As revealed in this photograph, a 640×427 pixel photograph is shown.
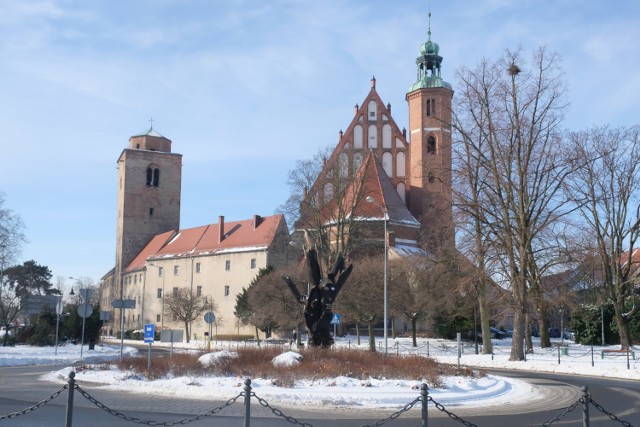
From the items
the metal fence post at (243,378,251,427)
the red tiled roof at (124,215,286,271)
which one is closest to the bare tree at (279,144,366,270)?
the red tiled roof at (124,215,286,271)

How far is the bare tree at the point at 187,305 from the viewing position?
6838cm

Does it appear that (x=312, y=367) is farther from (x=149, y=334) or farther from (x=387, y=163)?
(x=387, y=163)

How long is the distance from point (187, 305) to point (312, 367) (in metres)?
52.4

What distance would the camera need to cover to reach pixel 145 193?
92.2 meters

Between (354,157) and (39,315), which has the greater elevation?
(354,157)

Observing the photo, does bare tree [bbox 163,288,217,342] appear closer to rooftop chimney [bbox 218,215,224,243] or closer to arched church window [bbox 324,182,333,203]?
rooftop chimney [bbox 218,215,224,243]

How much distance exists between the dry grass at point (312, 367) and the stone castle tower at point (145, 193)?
7326 centimetres

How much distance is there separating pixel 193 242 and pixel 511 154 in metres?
55.7

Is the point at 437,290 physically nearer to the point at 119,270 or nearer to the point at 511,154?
the point at 511,154

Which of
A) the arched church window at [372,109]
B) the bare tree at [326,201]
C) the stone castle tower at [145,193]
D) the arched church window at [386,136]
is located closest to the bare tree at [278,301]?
the bare tree at [326,201]

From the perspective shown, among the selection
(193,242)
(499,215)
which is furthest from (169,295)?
(499,215)

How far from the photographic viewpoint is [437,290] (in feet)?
144

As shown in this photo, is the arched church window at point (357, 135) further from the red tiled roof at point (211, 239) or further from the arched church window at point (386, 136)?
the red tiled roof at point (211, 239)

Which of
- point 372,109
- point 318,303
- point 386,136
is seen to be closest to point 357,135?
point 386,136
